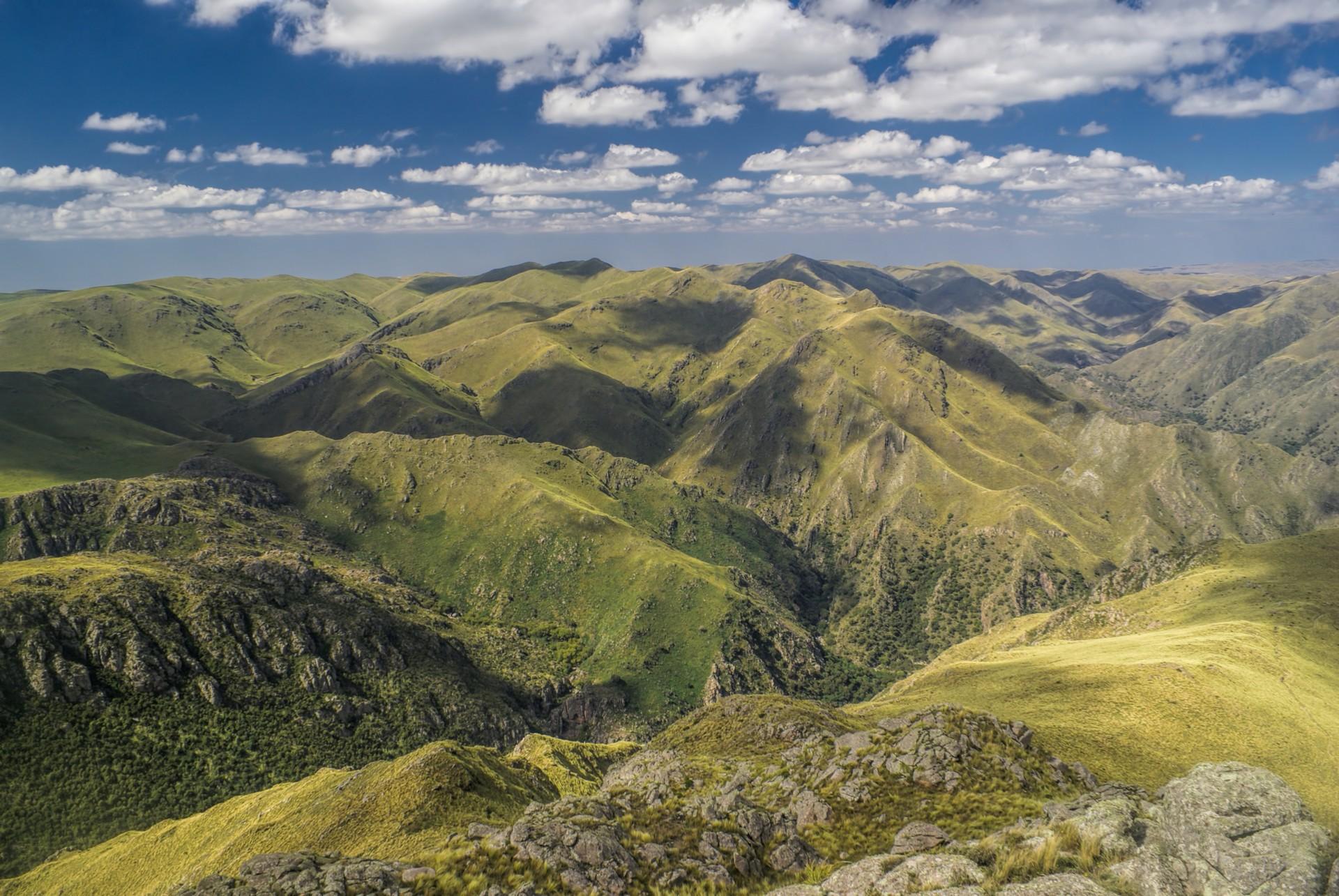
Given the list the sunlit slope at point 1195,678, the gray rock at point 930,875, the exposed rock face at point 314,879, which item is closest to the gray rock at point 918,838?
the gray rock at point 930,875

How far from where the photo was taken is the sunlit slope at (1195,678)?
244 feet

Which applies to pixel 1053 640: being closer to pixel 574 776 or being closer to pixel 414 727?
pixel 574 776

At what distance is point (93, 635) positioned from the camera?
141000 millimetres

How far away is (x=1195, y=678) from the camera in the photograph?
300ft

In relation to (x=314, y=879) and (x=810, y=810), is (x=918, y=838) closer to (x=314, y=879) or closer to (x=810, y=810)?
(x=810, y=810)

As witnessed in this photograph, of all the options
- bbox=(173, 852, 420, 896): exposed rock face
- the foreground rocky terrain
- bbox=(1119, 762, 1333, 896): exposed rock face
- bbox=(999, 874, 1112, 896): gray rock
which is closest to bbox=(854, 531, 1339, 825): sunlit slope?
the foreground rocky terrain

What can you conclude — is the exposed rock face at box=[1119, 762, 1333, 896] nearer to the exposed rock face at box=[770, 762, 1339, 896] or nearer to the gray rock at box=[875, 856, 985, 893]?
the exposed rock face at box=[770, 762, 1339, 896]

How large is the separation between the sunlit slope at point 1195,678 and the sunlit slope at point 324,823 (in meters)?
68.1

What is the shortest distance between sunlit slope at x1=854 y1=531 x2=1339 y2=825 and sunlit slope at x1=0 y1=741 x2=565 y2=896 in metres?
68.1

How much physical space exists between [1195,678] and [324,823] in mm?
116871

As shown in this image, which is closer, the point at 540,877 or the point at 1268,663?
Result: the point at 540,877

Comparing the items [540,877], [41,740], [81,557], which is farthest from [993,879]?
[81,557]

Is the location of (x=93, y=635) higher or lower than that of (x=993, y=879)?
lower

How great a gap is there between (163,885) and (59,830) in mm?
60990
